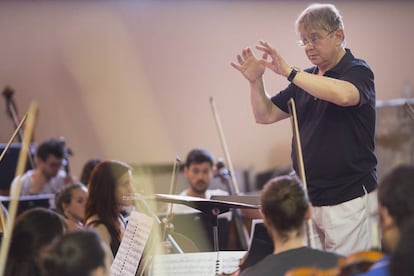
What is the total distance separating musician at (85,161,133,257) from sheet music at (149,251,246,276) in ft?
2.62

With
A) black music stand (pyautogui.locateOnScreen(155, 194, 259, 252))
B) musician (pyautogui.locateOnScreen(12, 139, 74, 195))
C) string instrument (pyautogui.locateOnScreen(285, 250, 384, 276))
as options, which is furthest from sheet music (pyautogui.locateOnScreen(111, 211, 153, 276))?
musician (pyautogui.locateOnScreen(12, 139, 74, 195))

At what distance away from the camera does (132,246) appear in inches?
144

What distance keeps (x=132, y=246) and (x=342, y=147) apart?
98 centimetres

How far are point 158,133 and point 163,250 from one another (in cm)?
406

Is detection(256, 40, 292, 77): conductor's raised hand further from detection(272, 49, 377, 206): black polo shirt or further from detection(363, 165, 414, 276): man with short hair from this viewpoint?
detection(363, 165, 414, 276): man with short hair

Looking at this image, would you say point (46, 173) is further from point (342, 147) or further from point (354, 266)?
point (354, 266)

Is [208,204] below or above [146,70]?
below

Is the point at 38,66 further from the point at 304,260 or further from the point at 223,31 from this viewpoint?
the point at 304,260

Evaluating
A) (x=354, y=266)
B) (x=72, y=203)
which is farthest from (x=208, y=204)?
(x=72, y=203)

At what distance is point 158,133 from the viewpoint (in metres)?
7.95

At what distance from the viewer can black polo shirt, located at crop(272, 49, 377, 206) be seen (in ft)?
11.5

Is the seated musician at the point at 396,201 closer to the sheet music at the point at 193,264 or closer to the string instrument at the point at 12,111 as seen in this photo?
the sheet music at the point at 193,264

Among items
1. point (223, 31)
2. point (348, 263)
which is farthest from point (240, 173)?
point (348, 263)

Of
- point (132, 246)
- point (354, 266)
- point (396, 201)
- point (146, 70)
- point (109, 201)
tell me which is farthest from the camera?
point (146, 70)
